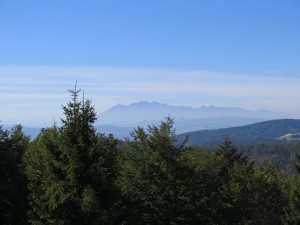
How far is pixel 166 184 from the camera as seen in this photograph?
65.8 feet

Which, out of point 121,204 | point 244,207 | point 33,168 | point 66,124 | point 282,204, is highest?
point 66,124

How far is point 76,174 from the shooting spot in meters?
14.7

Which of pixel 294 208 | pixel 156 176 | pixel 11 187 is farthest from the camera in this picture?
pixel 294 208

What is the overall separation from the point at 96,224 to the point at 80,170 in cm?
215

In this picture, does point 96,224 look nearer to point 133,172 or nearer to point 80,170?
point 80,170

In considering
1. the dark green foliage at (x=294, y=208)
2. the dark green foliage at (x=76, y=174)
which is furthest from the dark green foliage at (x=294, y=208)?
the dark green foliage at (x=76, y=174)

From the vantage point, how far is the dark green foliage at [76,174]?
14.5 metres

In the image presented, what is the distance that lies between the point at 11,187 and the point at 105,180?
6782 millimetres

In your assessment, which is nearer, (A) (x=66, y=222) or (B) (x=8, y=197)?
(A) (x=66, y=222)

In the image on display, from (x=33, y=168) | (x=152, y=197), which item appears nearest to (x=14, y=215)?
(x=33, y=168)

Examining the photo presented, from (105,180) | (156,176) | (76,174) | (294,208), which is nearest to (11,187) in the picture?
(76,174)

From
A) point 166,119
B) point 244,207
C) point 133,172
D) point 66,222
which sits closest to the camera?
point 66,222

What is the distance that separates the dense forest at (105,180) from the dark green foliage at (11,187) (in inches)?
1.9

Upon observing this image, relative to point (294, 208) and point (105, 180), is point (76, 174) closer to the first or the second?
point (105, 180)
